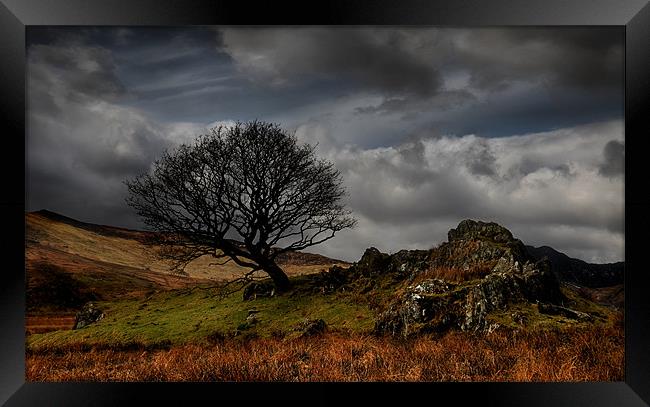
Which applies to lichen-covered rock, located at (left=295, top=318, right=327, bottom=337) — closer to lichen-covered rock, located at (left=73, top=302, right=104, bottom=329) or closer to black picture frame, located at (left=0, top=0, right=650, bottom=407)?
black picture frame, located at (left=0, top=0, right=650, bottom=407)

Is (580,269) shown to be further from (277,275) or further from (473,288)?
(277,275)

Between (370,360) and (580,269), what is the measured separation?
14.1 ft

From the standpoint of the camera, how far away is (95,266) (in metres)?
10.7

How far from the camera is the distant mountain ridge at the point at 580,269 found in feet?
30.3

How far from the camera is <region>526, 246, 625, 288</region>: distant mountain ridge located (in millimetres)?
9234

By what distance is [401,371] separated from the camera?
29.3ft

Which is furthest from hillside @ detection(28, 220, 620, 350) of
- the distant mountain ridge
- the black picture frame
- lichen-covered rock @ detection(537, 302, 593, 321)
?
the black picture frame

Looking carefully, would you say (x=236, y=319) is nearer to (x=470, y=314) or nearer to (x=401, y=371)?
(x=401, y=371)
